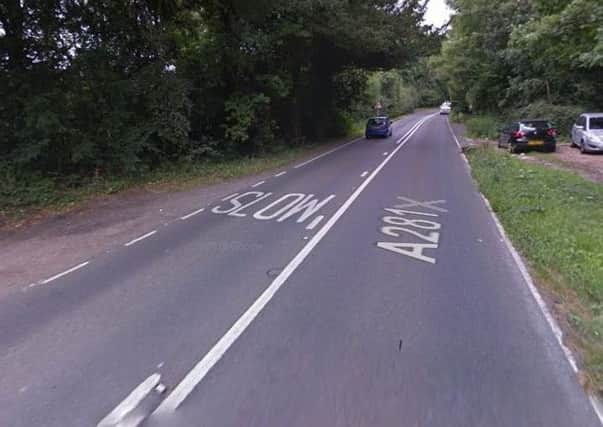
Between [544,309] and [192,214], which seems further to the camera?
[192,214]

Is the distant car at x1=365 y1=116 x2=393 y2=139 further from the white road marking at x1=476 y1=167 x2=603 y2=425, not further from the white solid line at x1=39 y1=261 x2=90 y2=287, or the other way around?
the white solid line at x1=39 y1=261 x2=90 y2=287

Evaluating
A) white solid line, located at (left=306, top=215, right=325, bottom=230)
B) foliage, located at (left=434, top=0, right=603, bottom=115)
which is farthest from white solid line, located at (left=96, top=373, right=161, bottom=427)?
foliage, located at (left=434, top=0, right=603, bottom=115)

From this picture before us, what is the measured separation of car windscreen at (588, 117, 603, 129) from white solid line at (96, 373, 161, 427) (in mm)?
20871

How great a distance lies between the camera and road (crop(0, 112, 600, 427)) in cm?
324

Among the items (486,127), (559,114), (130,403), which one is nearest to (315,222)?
(130,403)

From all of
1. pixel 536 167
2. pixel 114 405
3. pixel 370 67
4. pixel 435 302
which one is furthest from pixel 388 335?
pixel 370 67

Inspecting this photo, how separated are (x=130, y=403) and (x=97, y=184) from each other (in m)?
11.1

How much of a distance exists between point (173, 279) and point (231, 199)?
5.76m

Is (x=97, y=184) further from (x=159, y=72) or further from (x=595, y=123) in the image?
(x=595, y=123)

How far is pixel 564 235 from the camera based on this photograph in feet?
23.0

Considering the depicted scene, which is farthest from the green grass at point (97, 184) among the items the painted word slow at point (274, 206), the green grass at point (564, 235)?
the green grass at point (564, 235)

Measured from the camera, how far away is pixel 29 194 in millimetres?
11398

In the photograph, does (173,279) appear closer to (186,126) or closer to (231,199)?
(231,199)

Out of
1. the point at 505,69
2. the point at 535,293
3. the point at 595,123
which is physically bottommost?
the point at 535,293
